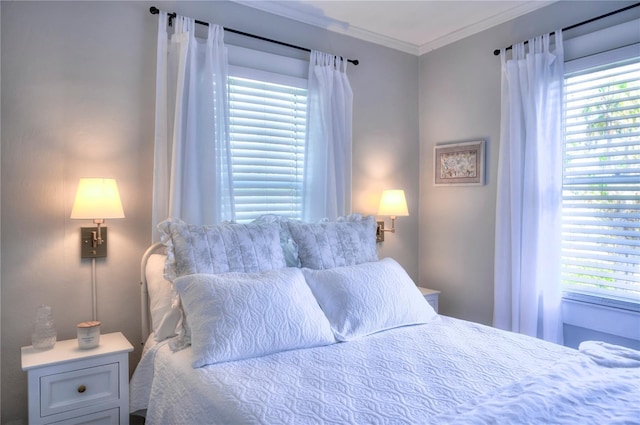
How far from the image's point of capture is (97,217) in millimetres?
2018

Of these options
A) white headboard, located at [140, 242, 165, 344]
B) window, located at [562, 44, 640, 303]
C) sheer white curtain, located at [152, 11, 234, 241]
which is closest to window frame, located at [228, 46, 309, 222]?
sheer white curtain, located at [152, 11, 234, 241]

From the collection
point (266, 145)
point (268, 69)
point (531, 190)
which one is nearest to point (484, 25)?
point (531, 190)

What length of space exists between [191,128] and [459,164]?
6.58ft

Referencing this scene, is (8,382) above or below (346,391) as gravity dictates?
below

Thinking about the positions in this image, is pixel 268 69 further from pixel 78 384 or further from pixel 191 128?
pixel 78 384

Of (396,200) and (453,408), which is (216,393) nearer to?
(453,408)

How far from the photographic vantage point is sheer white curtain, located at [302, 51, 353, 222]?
295 cm

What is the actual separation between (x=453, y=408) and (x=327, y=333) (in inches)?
29.2

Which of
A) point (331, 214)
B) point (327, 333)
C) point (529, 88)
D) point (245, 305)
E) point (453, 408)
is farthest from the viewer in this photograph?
point (331, 214)

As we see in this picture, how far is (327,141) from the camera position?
2.99m

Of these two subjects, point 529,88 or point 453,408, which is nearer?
point 453,408

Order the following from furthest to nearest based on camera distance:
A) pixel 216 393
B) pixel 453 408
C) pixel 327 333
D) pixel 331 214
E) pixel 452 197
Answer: pixel 452 197
pixel 331 214
pixel 327 333
pixel 216 393
pixel 453 408

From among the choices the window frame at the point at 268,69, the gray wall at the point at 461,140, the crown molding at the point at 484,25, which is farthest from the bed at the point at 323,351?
the crown molding at the point at 484,25

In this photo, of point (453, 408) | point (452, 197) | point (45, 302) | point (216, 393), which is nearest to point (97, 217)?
point (45, 302)
